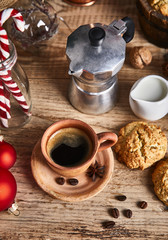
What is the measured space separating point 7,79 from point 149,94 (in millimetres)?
420

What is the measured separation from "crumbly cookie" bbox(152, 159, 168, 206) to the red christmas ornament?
411 mm

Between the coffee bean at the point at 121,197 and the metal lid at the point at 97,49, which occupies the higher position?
the metal lid at the point at 97,49

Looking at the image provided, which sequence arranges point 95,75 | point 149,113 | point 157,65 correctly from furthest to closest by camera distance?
point 157,65, point 149,113, point 95,75

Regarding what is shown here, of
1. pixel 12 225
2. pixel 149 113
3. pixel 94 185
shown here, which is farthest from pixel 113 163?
pixel 12 225

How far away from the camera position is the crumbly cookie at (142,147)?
95 cm

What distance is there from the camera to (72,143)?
94cm

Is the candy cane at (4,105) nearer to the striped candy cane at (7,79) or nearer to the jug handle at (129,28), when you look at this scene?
the striped candy cane at (7,79)

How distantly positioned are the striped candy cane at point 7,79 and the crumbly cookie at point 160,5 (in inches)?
16.4

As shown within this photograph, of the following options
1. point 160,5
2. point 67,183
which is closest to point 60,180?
point 67,183

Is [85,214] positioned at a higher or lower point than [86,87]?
lower

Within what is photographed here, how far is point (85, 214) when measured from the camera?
935 mm

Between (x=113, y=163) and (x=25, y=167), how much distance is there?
0.87 feet

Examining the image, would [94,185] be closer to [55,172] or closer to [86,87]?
[55,172]

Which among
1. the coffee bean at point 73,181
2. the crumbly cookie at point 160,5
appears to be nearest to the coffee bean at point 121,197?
the coffee bean at point 73,181
